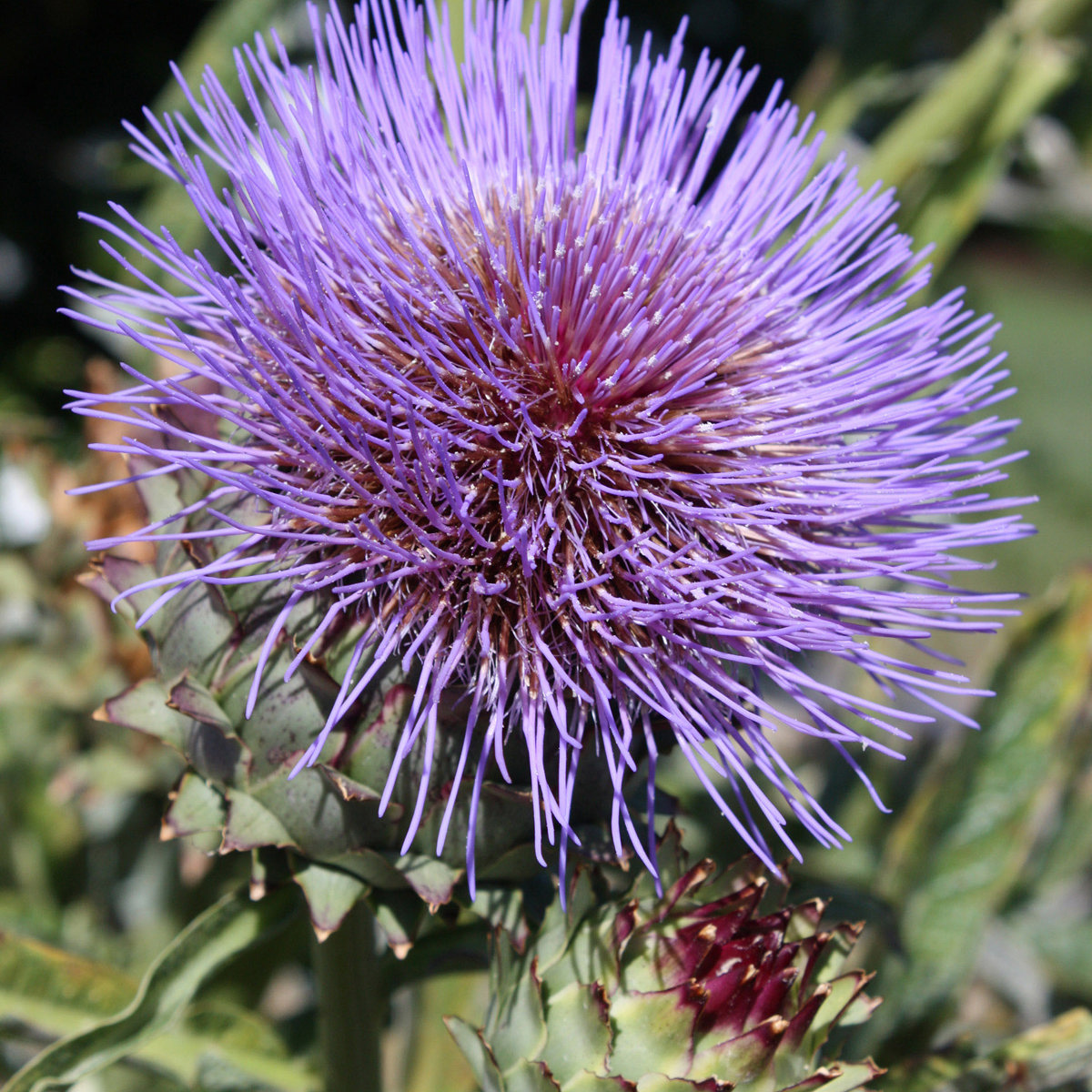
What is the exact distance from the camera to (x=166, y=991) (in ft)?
2.30

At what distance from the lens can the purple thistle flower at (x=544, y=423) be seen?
0.64 meters

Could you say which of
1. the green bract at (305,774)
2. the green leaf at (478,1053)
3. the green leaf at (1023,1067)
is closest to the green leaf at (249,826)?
the green bract at (305,774)

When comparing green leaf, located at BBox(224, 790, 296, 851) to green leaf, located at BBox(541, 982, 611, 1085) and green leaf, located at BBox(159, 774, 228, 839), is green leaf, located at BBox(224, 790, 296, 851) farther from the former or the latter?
green leaf, located at BBox(541, 982, 611, 1085)

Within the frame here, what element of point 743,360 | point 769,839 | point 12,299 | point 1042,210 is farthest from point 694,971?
point 12,299

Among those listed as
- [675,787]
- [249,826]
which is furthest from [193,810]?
[675,787]

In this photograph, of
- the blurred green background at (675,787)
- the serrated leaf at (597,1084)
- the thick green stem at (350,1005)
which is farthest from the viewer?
the blurred green background at (675,787)

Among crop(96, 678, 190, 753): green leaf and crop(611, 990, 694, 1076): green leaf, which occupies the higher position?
crop(96, 678, 190, 753): green leaf

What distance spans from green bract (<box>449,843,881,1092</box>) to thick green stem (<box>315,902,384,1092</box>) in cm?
10

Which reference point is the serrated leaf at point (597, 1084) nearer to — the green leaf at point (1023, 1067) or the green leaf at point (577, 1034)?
the green leaf at point (577, 1034)

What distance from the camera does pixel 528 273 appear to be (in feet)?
2.25

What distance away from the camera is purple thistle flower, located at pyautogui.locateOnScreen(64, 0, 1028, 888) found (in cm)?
64

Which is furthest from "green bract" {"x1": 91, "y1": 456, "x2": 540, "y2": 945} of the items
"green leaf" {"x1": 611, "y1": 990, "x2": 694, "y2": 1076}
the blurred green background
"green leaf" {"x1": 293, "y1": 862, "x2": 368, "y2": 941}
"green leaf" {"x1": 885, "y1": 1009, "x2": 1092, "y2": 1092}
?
"green leaf" {"x1": 885, "y1": 1009, "x2": 1092, "y2": 1092}

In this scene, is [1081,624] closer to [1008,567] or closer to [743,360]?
[743,360]

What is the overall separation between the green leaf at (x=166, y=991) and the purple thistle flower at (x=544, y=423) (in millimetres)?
183
